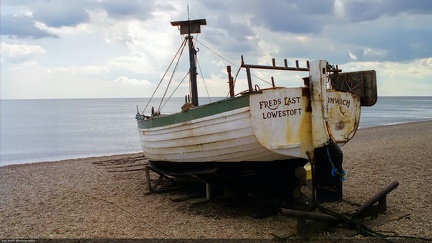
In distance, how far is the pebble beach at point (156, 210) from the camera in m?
6.88

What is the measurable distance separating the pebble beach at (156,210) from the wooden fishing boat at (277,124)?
1.07m

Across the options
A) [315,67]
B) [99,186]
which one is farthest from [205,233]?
[99,186]

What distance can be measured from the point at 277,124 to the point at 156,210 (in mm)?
3582

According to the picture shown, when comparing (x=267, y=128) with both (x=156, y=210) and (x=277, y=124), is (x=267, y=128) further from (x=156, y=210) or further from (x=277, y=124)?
(x=156, y=210)

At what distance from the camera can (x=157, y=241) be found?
653 centimetres

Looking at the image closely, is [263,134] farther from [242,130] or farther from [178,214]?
[178,214]

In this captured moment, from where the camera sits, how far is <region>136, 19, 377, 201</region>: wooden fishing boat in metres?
6.77

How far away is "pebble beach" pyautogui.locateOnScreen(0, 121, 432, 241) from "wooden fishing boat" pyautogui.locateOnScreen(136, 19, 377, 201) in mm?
1072

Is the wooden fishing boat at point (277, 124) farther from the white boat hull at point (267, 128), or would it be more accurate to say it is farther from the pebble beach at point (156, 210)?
the pebble beach at point (156, 210)

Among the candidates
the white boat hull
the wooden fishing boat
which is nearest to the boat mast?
the wooden fishing boat

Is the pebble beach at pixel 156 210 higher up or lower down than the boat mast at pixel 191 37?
lower down

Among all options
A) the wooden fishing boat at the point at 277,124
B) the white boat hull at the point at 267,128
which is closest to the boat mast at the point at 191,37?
the wooden fishing boat at the point at 277,124

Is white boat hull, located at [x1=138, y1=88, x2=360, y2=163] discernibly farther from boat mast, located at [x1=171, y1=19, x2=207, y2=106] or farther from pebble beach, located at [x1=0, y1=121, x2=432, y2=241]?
boat mast, located at [x1=171, y1=19, x2=207, y2=106]

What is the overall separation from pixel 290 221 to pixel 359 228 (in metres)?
1.32
